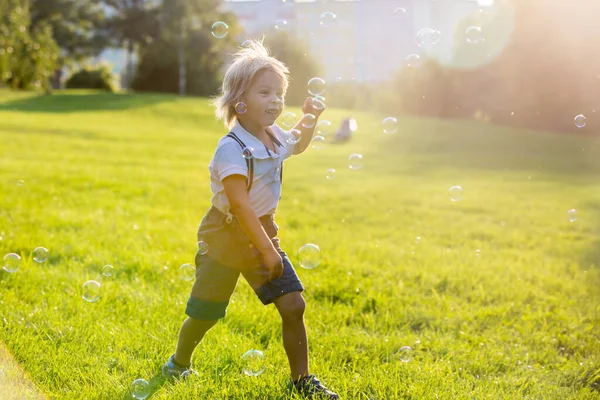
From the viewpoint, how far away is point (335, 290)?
496 centimetres

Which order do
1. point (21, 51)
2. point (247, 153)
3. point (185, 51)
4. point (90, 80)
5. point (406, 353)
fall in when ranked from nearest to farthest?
point (247, 153) < point (406, 353) < point (21, 51) < point (185, 51) < point (90, 80)

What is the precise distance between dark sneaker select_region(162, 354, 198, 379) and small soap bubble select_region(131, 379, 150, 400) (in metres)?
0.15

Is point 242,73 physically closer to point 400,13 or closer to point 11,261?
point 11,261

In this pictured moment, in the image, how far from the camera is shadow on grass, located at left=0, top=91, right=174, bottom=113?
96.1 ft

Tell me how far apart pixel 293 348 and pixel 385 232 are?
→ 4.72 metres

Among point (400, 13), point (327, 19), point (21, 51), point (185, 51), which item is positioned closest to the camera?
point (327, 19)

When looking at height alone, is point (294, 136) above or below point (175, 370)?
above

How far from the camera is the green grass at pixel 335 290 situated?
344 centimetres

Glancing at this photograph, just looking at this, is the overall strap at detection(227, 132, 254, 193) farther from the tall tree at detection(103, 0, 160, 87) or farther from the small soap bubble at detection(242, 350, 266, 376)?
the tall tree at detection(103, 0, 160, 87)

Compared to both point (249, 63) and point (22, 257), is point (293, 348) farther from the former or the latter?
point (22, 257)

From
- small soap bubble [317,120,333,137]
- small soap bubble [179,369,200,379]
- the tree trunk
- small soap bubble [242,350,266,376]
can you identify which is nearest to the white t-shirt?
small soap bubble [242,350,266,376]

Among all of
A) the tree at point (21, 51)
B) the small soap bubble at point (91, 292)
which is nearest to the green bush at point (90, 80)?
the tree at point (21, 51)

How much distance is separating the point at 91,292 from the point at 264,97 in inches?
77.4

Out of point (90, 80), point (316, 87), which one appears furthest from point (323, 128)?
point (90, 80)
